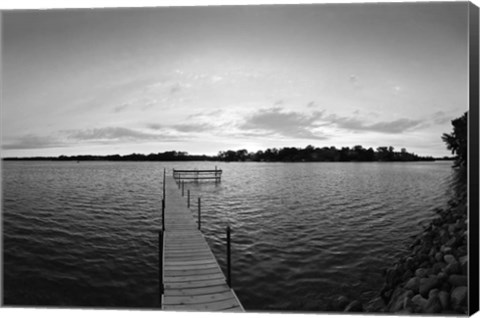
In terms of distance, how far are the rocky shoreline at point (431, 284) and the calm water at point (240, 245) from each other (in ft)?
0.97

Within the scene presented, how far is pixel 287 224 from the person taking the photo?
27.8ft

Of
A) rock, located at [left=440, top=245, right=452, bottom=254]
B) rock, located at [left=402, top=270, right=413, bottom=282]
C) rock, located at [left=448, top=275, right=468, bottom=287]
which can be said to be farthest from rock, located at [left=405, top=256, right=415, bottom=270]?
rock, located at [left=448, top=275, right=468, bottom=287]

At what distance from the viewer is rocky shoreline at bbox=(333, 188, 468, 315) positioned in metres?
3.34

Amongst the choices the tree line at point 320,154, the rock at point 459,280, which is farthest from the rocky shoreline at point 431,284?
the tree line at point 320,154

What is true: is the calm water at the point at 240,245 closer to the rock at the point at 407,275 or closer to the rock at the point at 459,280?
the rock at the point at 407,275

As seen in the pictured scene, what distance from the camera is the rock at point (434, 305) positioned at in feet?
10.9

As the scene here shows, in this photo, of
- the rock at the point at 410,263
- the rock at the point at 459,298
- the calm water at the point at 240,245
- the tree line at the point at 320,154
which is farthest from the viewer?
the tree line at the point at 320,154

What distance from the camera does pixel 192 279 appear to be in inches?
150

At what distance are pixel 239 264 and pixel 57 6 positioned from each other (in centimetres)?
473

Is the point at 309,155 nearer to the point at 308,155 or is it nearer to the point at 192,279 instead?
the point at 308,155

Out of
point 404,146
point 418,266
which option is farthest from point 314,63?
point 418,266

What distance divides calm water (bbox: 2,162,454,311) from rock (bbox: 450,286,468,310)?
1039mm

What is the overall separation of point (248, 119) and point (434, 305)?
335 cm

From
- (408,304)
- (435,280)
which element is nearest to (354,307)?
(408,304)
